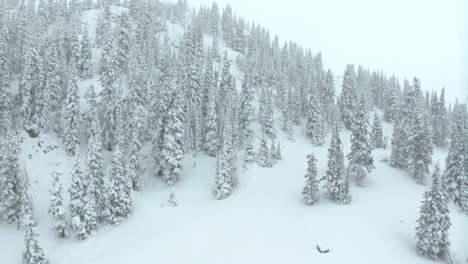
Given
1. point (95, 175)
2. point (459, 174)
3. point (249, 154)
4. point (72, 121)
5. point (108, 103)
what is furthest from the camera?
point (249, 154)

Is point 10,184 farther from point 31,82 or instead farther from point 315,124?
point 315,124

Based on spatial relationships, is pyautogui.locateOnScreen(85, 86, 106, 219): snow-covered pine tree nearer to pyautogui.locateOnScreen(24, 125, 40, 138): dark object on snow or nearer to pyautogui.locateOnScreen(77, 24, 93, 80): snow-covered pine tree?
pyautogui.locateOnScreen(24, 125, 40, 138): dark object on snow

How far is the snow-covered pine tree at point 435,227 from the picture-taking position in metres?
45.8

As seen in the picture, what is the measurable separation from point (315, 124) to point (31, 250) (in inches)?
2548

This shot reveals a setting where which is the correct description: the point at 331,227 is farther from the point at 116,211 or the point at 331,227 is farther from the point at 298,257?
the point at 116,211

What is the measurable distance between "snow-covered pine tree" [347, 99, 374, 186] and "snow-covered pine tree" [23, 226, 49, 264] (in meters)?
48.4

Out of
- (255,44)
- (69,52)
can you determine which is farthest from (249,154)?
(255,44)

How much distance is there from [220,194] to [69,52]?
55561mm

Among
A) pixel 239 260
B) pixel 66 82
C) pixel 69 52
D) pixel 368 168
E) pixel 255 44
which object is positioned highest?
pixel 255 44

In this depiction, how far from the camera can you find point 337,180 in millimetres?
60094

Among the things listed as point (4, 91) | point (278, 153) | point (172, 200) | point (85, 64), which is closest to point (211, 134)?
point (278, 153)

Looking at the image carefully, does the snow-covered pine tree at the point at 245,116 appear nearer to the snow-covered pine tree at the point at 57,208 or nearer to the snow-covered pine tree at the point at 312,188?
the snow-covered pine tree at the point at 312,188

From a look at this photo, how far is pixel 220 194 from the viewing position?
62.1 m

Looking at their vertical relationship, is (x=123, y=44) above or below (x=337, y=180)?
above
